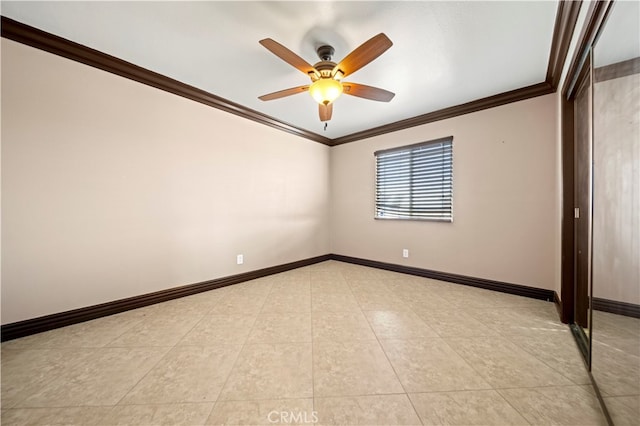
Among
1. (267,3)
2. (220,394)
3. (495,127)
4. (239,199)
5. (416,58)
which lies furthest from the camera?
(239,199)

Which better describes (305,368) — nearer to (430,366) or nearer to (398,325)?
(430,366)

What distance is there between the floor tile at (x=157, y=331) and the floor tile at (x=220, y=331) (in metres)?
0.08

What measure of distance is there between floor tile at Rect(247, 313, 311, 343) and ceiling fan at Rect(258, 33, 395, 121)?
1.98 m

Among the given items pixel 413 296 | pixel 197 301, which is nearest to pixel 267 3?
pixel 197 301

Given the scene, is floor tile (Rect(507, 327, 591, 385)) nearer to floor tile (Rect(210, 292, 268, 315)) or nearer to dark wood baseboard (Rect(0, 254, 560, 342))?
dark wood baseboard (Rect(0, 254, 560, 342))

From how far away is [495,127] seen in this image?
2875 mm

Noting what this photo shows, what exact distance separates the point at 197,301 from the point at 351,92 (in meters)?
2.73

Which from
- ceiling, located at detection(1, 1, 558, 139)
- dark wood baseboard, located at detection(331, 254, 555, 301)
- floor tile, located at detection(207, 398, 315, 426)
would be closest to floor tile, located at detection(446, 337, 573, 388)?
floor tile, located at detection(207, 398, 315, 426)

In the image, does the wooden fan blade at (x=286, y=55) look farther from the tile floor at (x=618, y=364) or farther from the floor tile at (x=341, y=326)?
the tile floor at (x=618, y=364)

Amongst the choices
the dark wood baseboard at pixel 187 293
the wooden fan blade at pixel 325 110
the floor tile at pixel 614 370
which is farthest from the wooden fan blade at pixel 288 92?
the floor tile at pixel 614 370

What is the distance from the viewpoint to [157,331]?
1.92 m

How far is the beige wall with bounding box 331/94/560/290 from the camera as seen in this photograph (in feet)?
8.38

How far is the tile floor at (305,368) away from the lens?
3.76ft

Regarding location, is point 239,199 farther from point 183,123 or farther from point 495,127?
point 495,127
